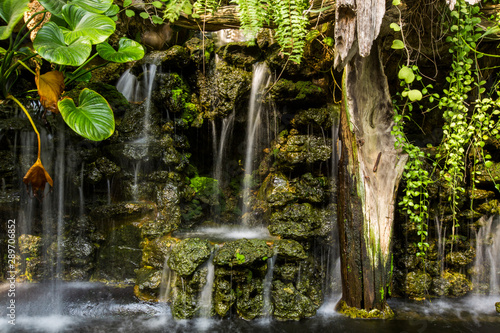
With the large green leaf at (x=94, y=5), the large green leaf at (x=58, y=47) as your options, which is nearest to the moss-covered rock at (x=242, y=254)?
the large green leaf at (x=58, y=47)

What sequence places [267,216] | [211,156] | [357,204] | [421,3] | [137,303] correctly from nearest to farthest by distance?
[421,3] → [357,204] → [137,303] → [267,216] → [211,156]

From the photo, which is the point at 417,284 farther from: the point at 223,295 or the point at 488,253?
the point at 223,295

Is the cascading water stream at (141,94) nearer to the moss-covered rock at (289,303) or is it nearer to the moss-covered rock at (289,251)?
the moss-covered rock at (289,251)

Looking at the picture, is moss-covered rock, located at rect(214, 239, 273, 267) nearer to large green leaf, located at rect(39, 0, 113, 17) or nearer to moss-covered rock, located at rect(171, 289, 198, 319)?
moss-covered rock, located at rect(171, 289, 198, 319)

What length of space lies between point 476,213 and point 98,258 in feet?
15.0

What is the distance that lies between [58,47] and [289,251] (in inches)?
109

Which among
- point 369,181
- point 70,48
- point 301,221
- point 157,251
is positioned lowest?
point 157,251

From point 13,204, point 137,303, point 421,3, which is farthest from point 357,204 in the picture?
point 13,204

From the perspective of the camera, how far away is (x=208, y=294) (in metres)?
3.23

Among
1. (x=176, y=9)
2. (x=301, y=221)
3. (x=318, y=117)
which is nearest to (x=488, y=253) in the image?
(x=301, y=221)

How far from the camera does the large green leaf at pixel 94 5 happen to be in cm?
267

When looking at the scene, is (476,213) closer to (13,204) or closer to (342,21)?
(342,21)

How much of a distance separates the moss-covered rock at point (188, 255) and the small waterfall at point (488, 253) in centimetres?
318

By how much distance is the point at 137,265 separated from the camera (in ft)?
13.0
